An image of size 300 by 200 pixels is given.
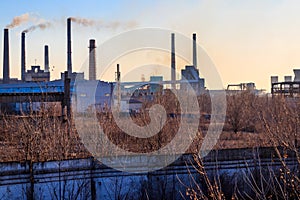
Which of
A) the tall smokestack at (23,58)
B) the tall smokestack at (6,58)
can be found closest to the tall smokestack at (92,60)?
the tall smokestack at (6,58)

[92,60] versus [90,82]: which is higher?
[92,60]

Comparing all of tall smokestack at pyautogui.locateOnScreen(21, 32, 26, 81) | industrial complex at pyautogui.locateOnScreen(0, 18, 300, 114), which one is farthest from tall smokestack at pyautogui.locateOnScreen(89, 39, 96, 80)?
tall smokestack at pyautogui.locateOnScreen(21, 32, 26, 81)

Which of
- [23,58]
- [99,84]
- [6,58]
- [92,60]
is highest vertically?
[23,58]

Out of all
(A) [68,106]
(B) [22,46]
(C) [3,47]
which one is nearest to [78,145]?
(A) [68,106]

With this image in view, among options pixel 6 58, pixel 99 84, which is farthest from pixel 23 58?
pixel 99 84

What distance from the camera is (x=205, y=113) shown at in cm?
1473

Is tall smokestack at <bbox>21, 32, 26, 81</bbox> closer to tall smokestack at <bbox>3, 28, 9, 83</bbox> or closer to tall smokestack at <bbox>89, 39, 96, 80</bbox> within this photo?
tall smokestack at <bbox>3, 28, 9, 83</bbox>

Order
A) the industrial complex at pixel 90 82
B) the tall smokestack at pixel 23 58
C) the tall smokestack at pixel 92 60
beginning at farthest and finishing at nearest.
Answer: the tall smokestack at pixel 23 58, the tall smokestack at pixel 92 60, the industrial complex at pixel 90 82

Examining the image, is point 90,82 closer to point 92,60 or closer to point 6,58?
point 92,60

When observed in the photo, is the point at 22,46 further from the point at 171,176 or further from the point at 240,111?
the point at 171,176

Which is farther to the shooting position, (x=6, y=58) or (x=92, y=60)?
(x=6, y=58)

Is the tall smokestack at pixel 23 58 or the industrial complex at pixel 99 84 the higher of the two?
the tall smokestack at pixel 23 58

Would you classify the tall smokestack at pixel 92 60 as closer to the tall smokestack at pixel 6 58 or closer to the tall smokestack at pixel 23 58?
the tall smokestack at pixel 6 58

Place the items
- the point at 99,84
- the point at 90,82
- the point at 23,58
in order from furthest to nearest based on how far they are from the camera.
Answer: the point at 23,58 < the point at 99,84 < the point at 90,82
